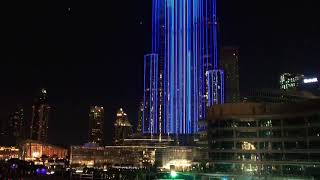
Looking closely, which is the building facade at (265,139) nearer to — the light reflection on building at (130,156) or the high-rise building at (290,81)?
the light reflection on building at (130,156)

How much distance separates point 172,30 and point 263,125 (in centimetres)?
6944

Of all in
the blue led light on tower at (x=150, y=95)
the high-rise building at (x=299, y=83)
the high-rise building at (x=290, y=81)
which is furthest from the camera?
the blue led light on tower at (x=150, y=95)

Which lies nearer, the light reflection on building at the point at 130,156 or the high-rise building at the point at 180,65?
the high-rise building at the point at 180,65

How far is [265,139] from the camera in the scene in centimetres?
8012

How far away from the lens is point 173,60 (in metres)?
149

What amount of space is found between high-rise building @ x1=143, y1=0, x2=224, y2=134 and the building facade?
5444 centimetres

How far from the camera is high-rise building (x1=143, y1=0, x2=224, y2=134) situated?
Answer: 5335 inches

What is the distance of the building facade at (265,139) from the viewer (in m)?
74.2

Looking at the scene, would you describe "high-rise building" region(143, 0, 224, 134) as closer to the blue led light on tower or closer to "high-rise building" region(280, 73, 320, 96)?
the blue led light on tower

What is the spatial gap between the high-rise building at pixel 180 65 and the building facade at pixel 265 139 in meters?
54.4

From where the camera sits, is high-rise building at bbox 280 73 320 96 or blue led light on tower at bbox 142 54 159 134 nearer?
high-rise building at bbox 280 73 320 96

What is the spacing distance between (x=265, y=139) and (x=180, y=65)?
71741 mm

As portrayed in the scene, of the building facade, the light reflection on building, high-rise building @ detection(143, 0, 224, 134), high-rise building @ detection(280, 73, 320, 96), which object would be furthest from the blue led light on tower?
the building facade

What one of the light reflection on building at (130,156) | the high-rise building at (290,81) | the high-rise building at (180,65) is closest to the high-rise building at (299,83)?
the high-rise building at (290,81)
